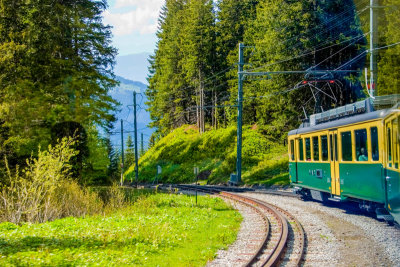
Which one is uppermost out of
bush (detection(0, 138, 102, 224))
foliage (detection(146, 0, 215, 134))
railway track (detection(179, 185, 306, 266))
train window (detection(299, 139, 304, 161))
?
foliage (detection(146, 0, 215, 134))

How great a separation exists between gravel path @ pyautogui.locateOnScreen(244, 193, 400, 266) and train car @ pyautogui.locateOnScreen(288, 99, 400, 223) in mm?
595

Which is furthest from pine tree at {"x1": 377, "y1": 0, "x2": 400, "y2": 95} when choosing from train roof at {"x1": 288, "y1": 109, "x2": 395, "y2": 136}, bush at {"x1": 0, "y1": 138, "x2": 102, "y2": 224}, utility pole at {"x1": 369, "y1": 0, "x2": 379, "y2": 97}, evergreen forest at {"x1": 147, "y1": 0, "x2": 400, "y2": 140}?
bush at {"x1": 0, "y1": 138, "x2": 102, "y2": 224}

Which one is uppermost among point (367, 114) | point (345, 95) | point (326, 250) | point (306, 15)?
point (306, 15)

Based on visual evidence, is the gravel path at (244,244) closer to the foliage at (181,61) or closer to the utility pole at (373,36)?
the utility pole at (373,36)

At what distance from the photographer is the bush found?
13977 mm

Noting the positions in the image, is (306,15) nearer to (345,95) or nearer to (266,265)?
(345,95)

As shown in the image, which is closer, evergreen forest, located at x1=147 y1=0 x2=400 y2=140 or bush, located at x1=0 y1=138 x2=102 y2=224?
bush, located at x1=0 y1=138 x2=102 y2=224

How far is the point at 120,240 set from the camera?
37.2ft

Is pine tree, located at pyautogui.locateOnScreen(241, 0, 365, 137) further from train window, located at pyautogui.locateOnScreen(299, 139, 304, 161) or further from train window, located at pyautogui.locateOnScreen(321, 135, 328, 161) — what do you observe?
train window, located at pyautogui.locateOnScreen(321, 135, 328, 161)

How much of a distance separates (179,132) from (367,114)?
45.7m

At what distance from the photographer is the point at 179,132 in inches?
2269

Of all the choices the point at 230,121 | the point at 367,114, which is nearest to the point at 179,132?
the point at 230,121

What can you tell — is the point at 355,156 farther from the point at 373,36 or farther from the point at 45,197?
the point at 45,197

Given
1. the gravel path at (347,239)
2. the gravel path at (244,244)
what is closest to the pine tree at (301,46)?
the gravel path at (347,239)
